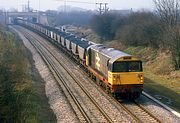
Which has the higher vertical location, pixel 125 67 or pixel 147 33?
pixel 147 33

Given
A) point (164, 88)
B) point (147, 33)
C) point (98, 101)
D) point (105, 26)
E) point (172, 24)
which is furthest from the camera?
point (105, 26)

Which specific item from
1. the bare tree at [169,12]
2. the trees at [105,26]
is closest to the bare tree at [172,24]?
the bare tree at [169,12]

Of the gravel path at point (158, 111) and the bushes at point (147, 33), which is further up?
the bushes at point (147, 33)

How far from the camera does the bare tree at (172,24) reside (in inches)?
1299

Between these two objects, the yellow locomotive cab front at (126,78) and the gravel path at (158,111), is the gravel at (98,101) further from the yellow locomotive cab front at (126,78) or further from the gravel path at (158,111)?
the yellow locomotive cab front at (126,78)

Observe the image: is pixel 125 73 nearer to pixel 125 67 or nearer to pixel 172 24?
pixel 125 67

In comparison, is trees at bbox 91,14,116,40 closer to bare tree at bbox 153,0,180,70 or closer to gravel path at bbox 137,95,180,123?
bare tree at bbox 153,0,180,70

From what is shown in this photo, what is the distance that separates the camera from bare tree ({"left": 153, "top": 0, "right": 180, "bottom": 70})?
33000mm

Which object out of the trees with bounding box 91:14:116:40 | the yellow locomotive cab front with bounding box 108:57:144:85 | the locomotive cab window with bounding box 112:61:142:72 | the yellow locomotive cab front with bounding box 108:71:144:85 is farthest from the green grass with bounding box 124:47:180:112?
the trees with bounding box 91:14:116:40

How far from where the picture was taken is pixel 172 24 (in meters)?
37.8

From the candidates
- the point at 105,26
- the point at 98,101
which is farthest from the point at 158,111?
the point at 105,26

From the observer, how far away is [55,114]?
19953 millimetres

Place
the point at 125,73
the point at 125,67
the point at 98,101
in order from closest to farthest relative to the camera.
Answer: the point at 125,73 < the point at 125,67 < the point at 98,101

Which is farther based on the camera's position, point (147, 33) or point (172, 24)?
point (147, 33)
